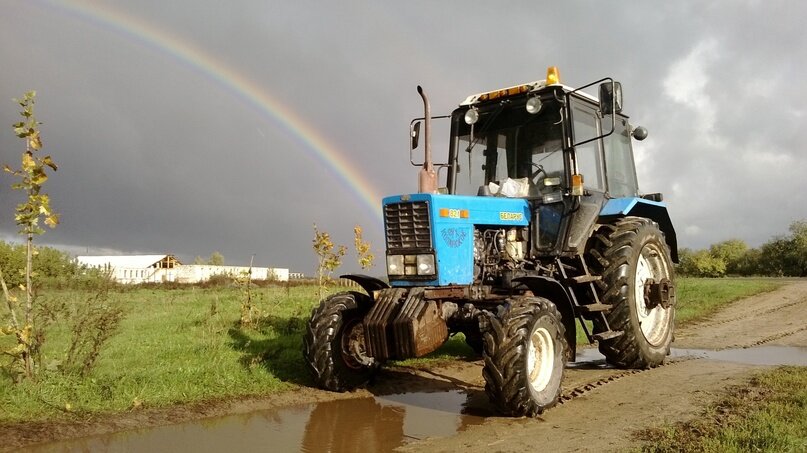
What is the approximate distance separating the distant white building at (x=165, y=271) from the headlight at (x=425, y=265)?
4500mm

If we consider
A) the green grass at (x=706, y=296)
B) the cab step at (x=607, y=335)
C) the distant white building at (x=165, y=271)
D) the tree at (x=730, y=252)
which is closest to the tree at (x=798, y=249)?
the tree at (x=730, y=252)

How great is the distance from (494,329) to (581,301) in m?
2.69

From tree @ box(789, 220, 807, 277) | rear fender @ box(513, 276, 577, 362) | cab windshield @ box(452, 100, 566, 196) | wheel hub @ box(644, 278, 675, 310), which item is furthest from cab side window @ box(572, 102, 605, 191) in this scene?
tree @ box(789, 220, 807, 277)

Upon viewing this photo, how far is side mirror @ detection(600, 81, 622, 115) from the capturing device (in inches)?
251

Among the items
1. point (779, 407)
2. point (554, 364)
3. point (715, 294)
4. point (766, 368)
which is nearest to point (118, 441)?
point (554, 364)

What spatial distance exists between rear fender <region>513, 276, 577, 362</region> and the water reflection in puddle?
136cm

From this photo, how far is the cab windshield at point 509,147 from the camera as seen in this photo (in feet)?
24.1

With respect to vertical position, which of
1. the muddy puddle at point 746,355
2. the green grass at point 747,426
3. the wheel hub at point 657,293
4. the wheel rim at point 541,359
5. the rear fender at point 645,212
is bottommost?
the green grass at point 747,426

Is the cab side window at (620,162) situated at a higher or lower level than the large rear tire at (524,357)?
higher

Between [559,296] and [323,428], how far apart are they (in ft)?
9.40

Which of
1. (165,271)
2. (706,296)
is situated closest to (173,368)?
(706,296)

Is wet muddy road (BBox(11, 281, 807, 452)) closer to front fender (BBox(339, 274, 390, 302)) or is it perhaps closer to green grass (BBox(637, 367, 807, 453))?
green grass (BBox(637, 367, 807, 453))

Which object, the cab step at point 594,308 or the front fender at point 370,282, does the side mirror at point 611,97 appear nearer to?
the cab step at point 594,308

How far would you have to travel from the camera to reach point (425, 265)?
619 cm
